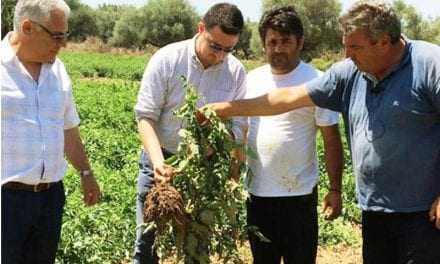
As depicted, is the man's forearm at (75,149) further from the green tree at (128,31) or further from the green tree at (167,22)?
the green tree at (128,31)

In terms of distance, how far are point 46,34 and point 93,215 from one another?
251 centimetres

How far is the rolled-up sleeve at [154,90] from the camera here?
13.2ft

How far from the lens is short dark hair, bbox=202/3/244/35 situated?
3846 mm

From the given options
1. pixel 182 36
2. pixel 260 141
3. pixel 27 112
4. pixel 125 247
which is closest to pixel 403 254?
pixel 260 141

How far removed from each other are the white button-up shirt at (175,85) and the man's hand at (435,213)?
1208mm

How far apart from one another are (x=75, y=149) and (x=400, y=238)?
6.47 ft

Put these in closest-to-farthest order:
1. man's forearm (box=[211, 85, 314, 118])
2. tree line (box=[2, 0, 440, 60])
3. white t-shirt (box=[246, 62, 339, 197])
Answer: man's forearm (box=[211, 85, 314, 118]) → white t-shirt (box=[246, 62, 339, 197]) → tree line (box=[2, 0, 440, 60])

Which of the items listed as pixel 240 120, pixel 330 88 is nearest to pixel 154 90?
pixel 240 120

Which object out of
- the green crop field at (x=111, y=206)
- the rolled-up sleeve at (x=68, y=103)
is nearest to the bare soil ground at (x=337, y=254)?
the green crop field at (x=111, y=206)

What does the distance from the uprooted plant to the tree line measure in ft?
128

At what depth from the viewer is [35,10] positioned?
140 inches

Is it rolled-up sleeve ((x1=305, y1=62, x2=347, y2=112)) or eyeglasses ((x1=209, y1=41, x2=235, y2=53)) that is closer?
rolled-up sleeve ((x1=305, y1=62, x2=347, y2=112))

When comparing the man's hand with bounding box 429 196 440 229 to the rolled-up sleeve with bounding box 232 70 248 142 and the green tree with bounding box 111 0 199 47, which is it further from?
the green tree with bounding box 111 0 199 47

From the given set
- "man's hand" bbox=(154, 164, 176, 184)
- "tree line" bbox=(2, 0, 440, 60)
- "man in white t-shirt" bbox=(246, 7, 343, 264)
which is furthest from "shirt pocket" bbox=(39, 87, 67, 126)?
"tree line" bbox=(2, 0, 440, 60)
